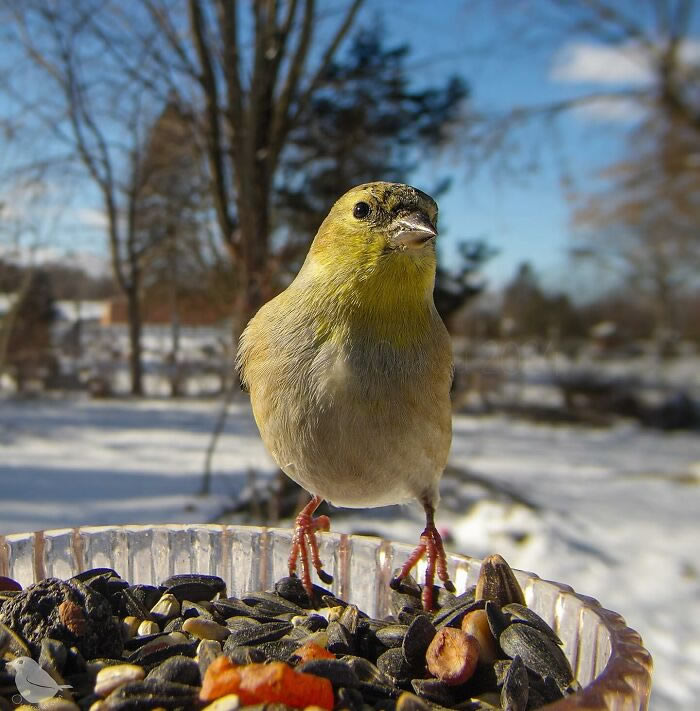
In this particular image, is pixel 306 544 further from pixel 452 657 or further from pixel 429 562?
pixel 452 657

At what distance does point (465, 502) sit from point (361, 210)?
5.56m

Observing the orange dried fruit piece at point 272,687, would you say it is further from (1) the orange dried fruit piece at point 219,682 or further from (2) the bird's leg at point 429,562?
(2) the bird's leg at point 429,562

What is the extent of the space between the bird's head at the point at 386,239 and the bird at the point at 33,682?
72 cm

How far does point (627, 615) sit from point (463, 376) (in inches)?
163

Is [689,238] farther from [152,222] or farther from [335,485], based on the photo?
[335,485]

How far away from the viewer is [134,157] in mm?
5051

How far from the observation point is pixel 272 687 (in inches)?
31.1

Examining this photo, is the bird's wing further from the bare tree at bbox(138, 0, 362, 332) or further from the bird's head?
the bare tree at bbox(138, 0, 362, 332)

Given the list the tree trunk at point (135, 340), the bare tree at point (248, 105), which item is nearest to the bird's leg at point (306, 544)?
the bare tree at point (248, 105)

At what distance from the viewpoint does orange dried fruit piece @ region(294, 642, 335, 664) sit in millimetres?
955

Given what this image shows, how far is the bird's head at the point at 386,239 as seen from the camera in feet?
3.51

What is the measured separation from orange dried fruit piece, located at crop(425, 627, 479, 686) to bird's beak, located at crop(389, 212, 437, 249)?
0.59 meters

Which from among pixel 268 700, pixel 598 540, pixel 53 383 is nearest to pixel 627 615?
pixel 598 540

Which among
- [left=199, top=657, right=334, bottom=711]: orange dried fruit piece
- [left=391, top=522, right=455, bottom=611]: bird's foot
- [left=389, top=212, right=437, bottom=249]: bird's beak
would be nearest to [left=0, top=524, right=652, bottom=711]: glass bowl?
[left=391, top=522, right=455, bottom=611]: bird's foot
